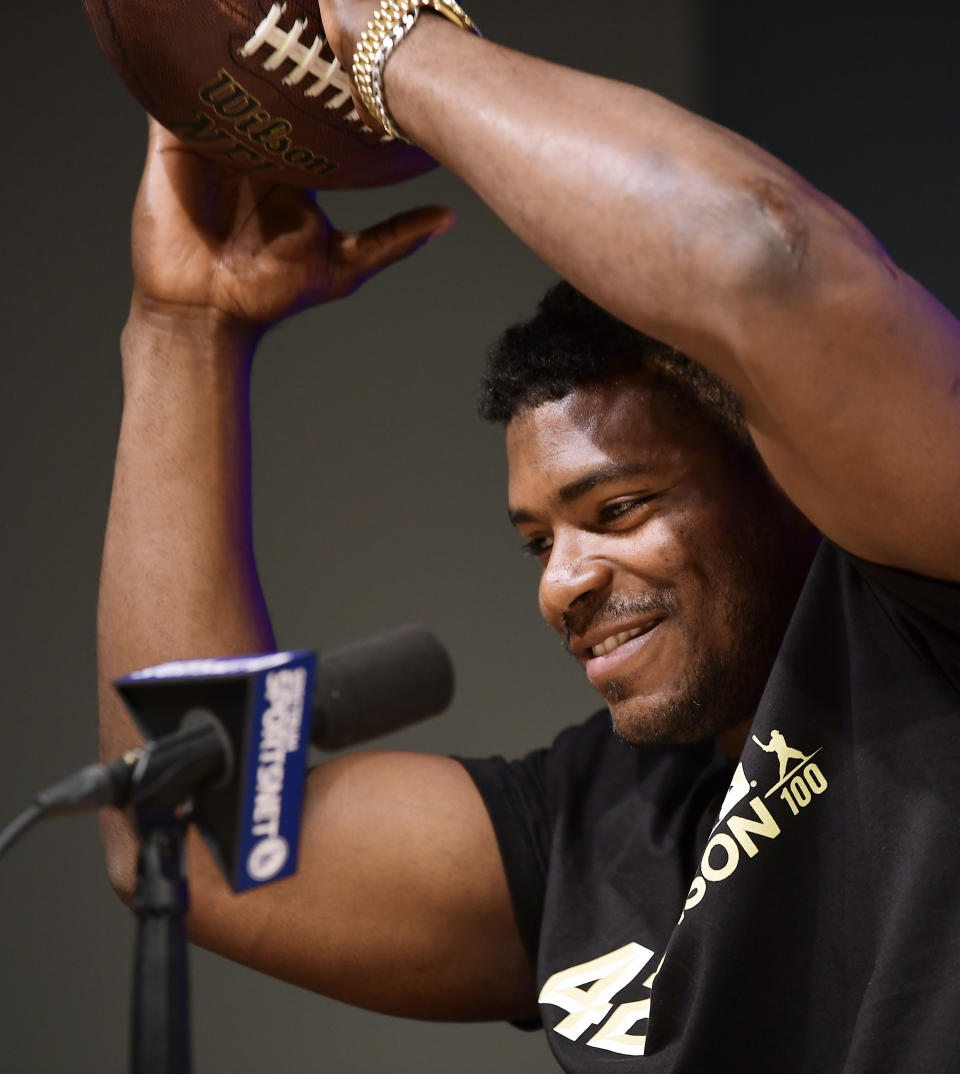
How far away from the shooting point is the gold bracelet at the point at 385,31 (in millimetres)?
959

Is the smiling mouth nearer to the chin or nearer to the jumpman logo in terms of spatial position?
the chin

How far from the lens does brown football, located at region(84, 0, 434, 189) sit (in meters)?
1.12

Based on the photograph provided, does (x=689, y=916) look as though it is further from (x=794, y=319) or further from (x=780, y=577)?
(x=794, y=319)

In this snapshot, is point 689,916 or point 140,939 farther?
point 689,916

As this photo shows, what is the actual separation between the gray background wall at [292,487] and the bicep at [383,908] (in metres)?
0.70

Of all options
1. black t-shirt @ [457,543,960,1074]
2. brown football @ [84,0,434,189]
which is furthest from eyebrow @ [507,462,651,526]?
brown football @ [84,0,434,189]

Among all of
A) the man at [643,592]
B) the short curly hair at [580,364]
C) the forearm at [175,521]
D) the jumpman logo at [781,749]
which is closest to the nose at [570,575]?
the man at [643,592]

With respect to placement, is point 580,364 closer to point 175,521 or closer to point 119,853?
point 175,521

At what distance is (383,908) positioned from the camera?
1410mm

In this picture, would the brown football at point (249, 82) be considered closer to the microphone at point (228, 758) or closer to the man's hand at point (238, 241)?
the man's hand at point (238, 241)

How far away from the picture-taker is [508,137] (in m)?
0.88

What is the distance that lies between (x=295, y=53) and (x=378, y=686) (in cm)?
63

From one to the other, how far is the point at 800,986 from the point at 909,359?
1.72ft

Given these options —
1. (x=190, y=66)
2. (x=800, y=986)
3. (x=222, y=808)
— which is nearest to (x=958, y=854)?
(x=800, y=986)
